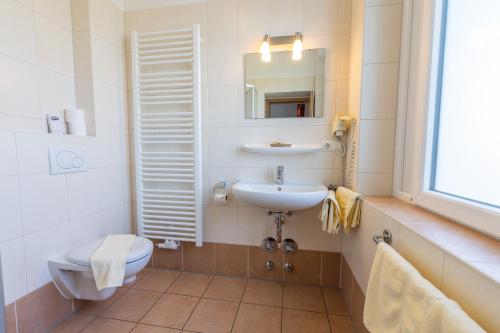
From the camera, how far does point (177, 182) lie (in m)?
1.86

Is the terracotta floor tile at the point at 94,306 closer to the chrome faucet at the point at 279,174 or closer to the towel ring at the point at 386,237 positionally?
the chrome faucet at the point at 279,174

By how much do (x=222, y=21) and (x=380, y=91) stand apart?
1.28 m

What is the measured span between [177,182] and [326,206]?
1198 mm

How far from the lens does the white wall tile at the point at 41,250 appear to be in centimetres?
120

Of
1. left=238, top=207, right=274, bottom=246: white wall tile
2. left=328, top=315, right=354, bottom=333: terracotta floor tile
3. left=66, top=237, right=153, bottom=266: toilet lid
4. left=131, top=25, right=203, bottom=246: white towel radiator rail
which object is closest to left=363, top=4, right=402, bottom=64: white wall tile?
left=131, top=25, right=203, bottom=246: white towel radiator rail

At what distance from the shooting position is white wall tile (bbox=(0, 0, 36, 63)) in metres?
1.19


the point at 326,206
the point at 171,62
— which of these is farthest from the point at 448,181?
the point at 171,62

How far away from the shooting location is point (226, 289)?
1724 mm

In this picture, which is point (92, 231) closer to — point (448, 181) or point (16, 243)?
point (16, 243)

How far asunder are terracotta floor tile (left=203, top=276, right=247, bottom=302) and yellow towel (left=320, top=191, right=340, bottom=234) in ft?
2.83

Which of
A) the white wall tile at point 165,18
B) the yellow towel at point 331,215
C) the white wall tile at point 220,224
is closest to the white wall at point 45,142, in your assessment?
the white wall tile at point 165,18

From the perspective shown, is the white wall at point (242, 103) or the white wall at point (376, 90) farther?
the white wall at point (242, 103)

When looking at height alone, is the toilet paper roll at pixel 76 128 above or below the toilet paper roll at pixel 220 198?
above

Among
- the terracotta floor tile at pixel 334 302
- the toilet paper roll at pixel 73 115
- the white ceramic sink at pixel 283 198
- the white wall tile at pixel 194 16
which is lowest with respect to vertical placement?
the terracotta floor tile at pixel 334 302
